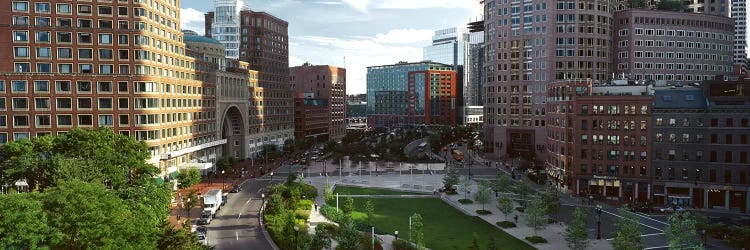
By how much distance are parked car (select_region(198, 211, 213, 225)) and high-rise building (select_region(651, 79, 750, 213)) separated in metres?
77.4

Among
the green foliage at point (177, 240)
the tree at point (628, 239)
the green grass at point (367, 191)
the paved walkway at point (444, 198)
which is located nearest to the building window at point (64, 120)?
the paved walkway at point (444, 198)

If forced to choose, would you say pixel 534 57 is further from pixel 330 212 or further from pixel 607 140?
pixel 330 212

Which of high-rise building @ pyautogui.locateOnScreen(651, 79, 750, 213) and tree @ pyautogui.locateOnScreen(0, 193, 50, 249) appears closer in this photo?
tree @ pyautogui.locateOnScreen(0, 193, 50, 249)

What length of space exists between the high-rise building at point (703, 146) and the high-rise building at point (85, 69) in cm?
9565

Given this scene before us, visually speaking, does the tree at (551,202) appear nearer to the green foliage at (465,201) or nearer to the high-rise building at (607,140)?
the green foliage at (465,201)

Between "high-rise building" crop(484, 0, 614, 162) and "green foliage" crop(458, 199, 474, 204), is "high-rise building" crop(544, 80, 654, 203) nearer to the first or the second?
"green foliage" crop(458, 199, 474, 204)

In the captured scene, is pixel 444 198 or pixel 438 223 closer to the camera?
A: pixel 438 223

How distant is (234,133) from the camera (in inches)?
6132

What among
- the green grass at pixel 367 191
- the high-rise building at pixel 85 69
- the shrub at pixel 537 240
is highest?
the high-rise building at pixel 85 69

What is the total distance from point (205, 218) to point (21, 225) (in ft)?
124

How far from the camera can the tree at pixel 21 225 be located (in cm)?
4044

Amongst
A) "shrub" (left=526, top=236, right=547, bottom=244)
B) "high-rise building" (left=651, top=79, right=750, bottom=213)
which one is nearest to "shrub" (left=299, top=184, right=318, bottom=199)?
"shrub" (left=526, top=236, right=547, bottom=244)

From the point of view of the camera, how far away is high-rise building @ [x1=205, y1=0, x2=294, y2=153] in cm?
17300

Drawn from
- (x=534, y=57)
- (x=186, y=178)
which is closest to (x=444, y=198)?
(x=186, y=178)
